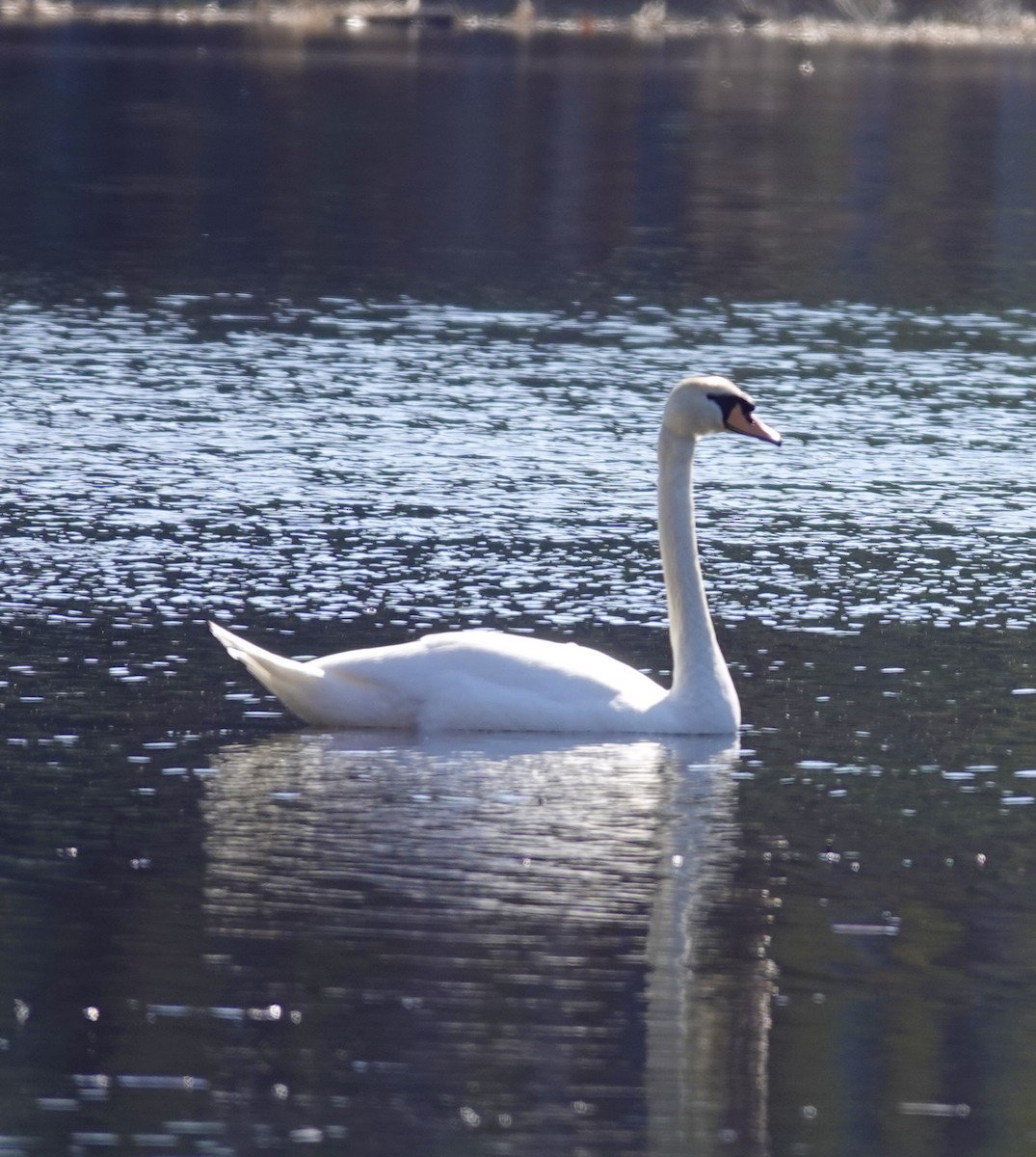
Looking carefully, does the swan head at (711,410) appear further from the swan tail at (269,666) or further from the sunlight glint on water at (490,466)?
the swan tail at (269,666)

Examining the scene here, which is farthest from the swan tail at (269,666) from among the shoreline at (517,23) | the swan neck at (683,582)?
the shoreline at (517,23)

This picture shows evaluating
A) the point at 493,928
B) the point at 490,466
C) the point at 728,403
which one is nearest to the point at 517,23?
the point at 490,466

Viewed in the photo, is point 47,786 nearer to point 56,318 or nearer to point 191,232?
point 56,318

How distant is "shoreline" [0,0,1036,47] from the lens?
73.4m

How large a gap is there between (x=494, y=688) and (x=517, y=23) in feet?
231

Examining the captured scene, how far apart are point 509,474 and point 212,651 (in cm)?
449

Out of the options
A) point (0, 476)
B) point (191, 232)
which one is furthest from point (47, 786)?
point (191, 232)

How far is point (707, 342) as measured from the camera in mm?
20281

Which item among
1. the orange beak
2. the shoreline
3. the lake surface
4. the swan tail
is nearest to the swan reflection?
the lake surface

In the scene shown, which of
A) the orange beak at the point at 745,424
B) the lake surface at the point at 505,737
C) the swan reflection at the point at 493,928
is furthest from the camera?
the orange beak at the point at 745,424

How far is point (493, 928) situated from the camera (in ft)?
23.9

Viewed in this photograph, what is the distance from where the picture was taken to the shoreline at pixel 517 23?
7338cm

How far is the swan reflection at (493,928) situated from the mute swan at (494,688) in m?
0.09

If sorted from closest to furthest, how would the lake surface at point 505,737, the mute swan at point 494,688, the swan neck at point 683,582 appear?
1. the lake surface at point 505,737
2. the mute swan at point 494,688
3. the swan neck at point 683,582
